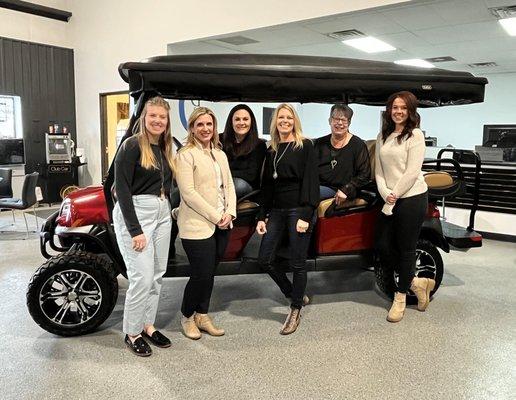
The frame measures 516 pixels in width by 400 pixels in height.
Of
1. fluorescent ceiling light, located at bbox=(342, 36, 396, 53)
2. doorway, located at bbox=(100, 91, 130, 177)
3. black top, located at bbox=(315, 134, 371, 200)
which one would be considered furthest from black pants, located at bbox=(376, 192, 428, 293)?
doorway, located at bbox=(100, 91, 130, 177)

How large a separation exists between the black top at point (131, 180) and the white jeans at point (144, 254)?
0.06 metres

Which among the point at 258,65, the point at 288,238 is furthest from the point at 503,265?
the point at 258,65

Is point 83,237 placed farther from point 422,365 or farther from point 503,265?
point 503,265

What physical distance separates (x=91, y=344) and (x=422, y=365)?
2.11 m

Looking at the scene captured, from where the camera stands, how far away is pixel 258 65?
3135 millimetres

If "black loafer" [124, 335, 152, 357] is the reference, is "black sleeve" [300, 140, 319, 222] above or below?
above

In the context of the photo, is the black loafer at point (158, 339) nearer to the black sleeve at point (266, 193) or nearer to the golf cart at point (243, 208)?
the golf cart at point (243, 208)

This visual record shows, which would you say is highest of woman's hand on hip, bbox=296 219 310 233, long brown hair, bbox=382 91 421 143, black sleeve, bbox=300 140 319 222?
long brown hair, bbox=382 91 421 143

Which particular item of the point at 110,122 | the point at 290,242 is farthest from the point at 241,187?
the point at 110,122

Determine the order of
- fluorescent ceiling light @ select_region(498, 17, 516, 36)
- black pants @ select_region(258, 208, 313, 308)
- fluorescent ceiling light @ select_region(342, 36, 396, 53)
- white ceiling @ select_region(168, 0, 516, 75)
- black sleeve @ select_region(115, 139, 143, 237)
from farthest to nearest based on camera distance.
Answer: fluorescent ceiling light @ select_region(342, 36, 396, 53)
fluorescent ceiling light @ select_region(498, 17, 516, 36)
white ceiling @ select_region(168, 0, 516, 75)
black pants @ select_region(258, 208, 313, 308)
black sleeve @ select_region(115, 139, 143, 237)

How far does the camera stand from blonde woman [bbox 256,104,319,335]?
310 centimetres

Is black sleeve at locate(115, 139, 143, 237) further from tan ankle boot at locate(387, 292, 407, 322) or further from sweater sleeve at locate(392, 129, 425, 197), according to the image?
tan ankle boot at locate(387, 292, 407, 322)

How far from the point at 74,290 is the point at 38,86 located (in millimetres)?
7354

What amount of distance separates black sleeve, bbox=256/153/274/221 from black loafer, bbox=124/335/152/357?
1125 mm
